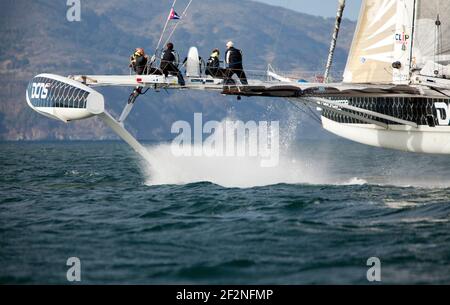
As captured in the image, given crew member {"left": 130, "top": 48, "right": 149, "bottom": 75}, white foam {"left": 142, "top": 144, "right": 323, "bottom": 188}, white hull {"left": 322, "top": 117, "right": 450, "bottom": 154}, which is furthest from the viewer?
white foam {"left": 142, "top": 144, "right": 323, "bottom": 188}

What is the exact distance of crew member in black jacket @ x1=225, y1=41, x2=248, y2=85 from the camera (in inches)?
914

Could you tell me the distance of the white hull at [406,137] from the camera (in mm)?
23859

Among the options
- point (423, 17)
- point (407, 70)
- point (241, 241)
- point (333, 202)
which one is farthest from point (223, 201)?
point (423, 17)

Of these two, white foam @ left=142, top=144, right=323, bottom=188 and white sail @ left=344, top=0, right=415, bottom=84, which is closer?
white foam @ left=142, top=144, right=323, bottom=188

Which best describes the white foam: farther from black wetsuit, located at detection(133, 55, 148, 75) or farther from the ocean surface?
black wetsuit, located at detection(133, 55, 148, 75)

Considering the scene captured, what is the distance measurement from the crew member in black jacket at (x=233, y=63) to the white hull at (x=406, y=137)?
438 centimetres

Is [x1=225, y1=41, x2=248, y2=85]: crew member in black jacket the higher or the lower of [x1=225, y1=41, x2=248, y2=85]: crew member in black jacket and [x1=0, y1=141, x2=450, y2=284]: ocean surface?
the higher

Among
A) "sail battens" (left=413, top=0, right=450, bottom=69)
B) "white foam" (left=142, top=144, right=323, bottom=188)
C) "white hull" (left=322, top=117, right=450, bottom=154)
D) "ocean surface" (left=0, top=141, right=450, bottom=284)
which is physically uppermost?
"sail battens" (left=413, top=0, right=450, bottom=69)

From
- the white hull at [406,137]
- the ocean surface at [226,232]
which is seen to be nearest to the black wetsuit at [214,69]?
the ocean surface at [226,232]

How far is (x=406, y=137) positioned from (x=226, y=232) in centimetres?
1034

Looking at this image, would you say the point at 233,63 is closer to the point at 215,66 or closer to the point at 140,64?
the point at 215,66

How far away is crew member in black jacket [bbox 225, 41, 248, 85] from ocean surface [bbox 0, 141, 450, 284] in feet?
8.89

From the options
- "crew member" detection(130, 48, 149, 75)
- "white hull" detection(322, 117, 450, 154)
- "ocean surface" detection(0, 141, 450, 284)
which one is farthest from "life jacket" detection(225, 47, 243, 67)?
"white hull" detection(322, 117, 450, 154)

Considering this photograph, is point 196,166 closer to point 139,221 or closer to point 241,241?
point 139,221
